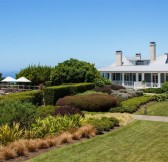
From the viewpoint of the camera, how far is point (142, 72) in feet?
171

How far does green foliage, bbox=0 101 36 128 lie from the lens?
47.2ft

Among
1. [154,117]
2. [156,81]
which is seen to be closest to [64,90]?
[154,117]

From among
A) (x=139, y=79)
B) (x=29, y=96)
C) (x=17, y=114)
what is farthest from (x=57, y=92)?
(x=139, y=79)

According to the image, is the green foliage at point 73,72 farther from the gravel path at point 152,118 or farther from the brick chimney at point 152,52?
the gravel path at point 152,118

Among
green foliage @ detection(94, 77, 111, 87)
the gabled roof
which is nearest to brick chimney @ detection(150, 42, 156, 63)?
the gabled roof

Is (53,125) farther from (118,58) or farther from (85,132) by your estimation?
(118,58)

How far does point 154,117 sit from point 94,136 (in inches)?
291

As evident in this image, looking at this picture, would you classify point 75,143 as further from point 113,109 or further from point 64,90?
point 64,90

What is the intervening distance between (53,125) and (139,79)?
40.9 metres

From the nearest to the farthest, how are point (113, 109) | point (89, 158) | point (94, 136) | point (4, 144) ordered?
1. point (89, 158)
2. point (4, 144)
3. point (94, 136)
4. point (113, 109)

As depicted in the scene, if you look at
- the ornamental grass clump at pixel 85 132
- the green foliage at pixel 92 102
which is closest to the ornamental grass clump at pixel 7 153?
the ornamental grass clump at pixel 85 132

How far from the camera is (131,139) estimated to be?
1494 centimetres

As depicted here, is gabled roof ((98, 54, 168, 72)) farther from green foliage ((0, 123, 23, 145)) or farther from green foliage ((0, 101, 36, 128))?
green foliage ((0, 123, 23, 145))

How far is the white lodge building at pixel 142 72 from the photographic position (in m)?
51.1
